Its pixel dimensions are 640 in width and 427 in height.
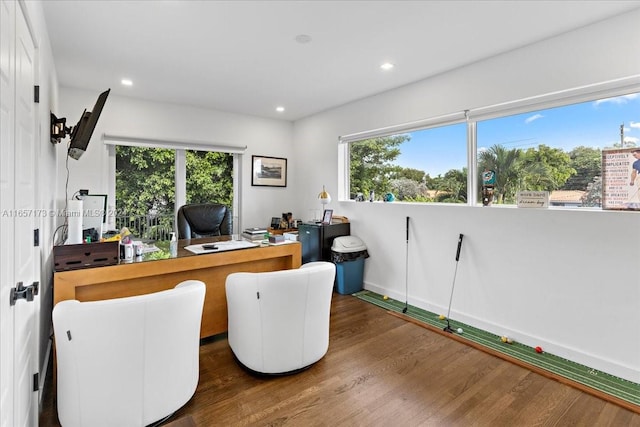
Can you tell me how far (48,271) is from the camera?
2.39 m

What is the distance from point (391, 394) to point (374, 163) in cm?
291

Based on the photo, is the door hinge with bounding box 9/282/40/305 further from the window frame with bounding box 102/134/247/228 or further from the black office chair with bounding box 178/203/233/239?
the window frame with bounding box 102/134/247/228

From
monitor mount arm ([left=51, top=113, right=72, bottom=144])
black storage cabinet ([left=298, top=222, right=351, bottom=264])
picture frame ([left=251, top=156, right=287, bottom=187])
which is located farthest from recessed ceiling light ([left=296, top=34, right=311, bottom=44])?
picture frame ([left=251, top=156, right=287, bottom=187])

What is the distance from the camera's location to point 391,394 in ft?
6.70

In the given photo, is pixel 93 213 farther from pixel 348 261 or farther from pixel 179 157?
pixel 348 261

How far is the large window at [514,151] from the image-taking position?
7.97 feet

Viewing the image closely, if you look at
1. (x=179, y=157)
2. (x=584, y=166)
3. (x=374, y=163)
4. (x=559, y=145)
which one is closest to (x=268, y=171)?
(x=179, y=157)

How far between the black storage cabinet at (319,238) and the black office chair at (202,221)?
105cm

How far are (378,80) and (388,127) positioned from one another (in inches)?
22.7

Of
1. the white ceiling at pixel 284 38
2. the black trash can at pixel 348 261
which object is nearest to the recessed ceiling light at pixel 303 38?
the white ceiling at pixel 284 38

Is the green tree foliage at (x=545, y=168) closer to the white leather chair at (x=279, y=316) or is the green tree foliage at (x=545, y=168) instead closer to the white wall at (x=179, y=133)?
the white leather chair at (x=279, y=316)

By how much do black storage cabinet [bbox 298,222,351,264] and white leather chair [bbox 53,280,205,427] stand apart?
2445 millimetres

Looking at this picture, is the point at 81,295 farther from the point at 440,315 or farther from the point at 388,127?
the point at 388,127

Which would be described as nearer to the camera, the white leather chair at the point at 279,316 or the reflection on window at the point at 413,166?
the white leather chair at the point at 279,316
